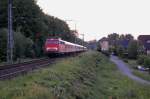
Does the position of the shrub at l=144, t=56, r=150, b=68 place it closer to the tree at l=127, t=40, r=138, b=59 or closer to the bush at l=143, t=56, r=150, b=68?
the bush at l=143, t=56, r=150, b=68

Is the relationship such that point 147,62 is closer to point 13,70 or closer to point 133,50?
point 133,50

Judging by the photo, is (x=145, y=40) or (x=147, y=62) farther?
(x=145, y=40)

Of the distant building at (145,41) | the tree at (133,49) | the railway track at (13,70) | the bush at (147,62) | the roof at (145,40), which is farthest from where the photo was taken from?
the roof at (145,40)

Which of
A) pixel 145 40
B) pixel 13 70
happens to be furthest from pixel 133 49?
pixel 13 70

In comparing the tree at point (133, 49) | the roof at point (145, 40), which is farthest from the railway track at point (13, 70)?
the roof at point (145, 40)

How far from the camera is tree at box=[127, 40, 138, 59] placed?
361 feet

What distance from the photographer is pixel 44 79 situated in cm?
1820

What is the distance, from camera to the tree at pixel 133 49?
361 feet

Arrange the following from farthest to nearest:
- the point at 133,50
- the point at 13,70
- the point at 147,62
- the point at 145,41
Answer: the point at 145,41 → the point at 133,50 → the point at 147,62 → the point at 13,70

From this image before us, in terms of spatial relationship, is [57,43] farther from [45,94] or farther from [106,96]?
[45,94]

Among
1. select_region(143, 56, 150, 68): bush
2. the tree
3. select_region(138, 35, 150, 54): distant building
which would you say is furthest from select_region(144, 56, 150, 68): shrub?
select_region(138, 35, 150, 54): distant building

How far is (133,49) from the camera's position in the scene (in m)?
113

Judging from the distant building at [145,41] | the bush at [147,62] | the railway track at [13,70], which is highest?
the distant building at [145,41]

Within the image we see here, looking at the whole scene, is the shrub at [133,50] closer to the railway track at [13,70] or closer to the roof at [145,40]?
the roof at [145,40]
